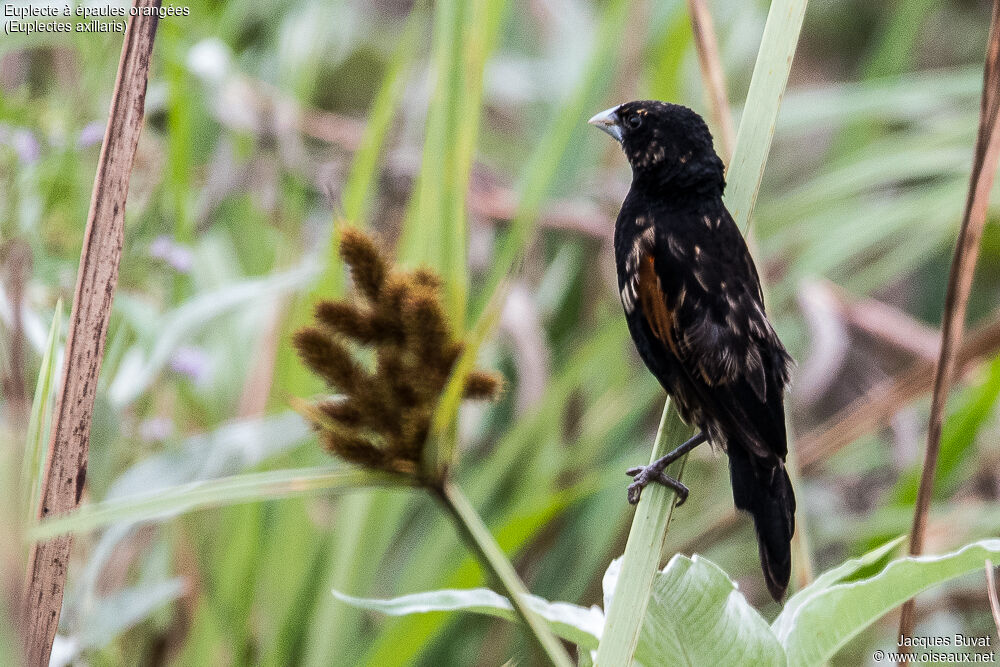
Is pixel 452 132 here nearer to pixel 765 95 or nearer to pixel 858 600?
pixel 765 95

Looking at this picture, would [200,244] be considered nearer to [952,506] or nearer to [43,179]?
[43,179]

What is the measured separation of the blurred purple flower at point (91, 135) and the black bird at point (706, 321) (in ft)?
3.35

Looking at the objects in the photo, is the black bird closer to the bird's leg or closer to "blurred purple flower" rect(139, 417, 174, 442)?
the bird's leg

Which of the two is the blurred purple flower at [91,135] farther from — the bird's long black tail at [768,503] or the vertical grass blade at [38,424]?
the bird's long black tail at [768,503]

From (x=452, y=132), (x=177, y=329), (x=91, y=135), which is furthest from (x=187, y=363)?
(x=452, y=132)

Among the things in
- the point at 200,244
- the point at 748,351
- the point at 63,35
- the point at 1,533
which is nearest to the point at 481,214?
the point at 200,244

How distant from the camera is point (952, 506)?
9.33 ft

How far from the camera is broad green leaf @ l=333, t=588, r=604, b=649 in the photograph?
103 centimetres

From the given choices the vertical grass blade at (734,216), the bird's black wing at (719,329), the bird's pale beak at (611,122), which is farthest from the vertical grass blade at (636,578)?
the bird's pale beak at (611,122)

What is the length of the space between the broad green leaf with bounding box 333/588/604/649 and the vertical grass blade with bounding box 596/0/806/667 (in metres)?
0.11

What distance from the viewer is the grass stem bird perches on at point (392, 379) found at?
3.17 feet

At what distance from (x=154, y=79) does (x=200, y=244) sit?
60 centimetres

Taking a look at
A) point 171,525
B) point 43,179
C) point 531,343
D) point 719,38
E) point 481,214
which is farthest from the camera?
point 719,38

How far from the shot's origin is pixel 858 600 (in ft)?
Result: 3.24
